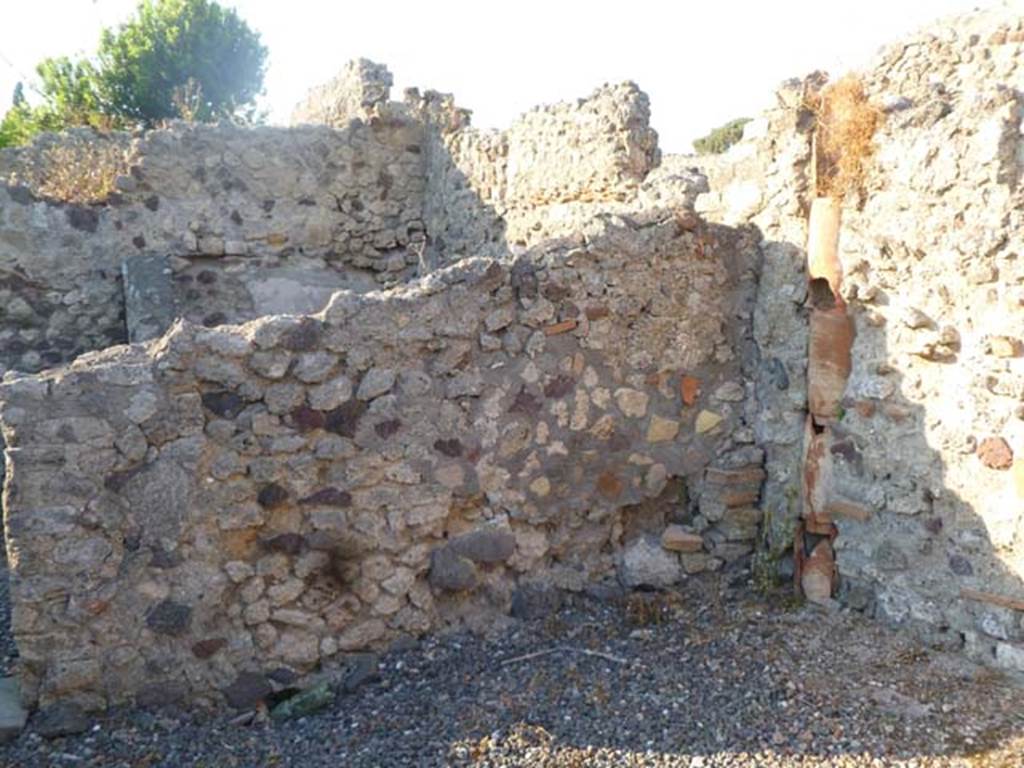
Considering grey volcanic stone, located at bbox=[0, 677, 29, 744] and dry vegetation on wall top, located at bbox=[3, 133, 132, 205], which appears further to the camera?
dry vegetation on wall top, located at bbox=[3, 133, 132, 205]

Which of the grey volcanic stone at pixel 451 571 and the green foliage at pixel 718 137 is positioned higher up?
the green foliage at pixel 718 137

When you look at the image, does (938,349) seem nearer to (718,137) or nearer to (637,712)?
(637,712)

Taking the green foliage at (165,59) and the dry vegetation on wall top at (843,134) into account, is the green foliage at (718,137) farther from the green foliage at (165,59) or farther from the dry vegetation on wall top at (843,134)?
the dry vegetation on wall top at (843,134)

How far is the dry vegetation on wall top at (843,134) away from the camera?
3746mm

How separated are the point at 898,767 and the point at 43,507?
2972 mm

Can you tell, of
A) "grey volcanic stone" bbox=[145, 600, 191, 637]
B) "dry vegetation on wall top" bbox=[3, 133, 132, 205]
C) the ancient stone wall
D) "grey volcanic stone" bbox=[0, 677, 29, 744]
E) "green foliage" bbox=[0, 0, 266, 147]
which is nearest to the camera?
"grey volcanic stone" bbox=[0, 677, 29, 744]

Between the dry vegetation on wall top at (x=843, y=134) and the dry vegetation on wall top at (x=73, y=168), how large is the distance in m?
4.81

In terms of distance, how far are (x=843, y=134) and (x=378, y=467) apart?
2354 mm

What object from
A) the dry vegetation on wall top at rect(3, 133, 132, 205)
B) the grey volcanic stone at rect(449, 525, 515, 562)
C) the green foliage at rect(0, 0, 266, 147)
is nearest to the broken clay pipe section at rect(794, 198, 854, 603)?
the grey volcanic stone at rect(449, 525, 515, 562)

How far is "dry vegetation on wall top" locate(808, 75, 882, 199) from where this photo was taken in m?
3.75

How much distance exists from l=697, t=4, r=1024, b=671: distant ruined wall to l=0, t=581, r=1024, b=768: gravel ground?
28 centimetres

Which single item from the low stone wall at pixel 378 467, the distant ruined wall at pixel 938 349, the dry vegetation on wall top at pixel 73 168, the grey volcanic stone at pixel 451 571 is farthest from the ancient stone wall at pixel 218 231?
the distant ruined wall at pixel 938 349

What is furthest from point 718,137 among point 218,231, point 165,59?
→ point 218,231

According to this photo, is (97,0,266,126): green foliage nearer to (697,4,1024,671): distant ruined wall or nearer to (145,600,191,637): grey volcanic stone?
(145,600,191,637): grey volcanic stone
